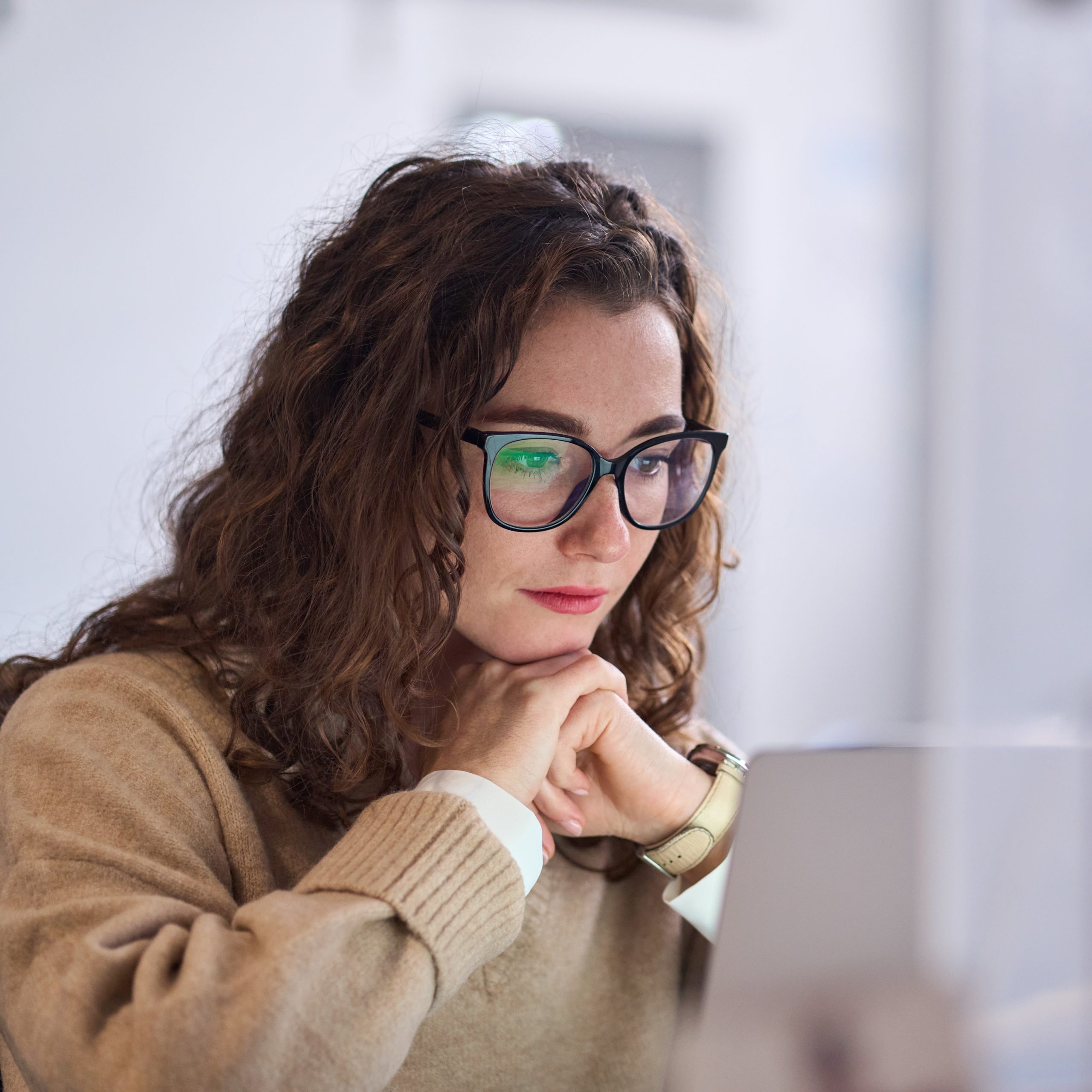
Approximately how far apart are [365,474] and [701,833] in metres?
0.46

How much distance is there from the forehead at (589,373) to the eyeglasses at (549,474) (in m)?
0.03

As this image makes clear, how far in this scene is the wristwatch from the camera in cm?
101

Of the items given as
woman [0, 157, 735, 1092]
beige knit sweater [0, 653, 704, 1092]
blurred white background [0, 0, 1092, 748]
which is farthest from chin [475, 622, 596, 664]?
blurred white background [0, 0, 1092, 748]

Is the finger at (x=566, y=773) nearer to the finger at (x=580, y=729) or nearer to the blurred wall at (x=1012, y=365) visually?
the finger at (x=580, y=729)

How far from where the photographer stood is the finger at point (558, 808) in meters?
0.96

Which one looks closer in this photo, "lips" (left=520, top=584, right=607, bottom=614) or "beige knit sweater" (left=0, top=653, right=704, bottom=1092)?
"beige knit sweater" (left=0, top=653, right=704, bottom=1092)

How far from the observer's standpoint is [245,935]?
688mm

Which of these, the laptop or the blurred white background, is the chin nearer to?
the laptop

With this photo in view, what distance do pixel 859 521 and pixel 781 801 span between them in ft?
8.98

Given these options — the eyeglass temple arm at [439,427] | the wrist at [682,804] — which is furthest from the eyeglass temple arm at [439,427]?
the wrist at [682,804]

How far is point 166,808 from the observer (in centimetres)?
83

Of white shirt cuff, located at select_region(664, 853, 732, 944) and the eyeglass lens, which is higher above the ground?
the eyeglass lens

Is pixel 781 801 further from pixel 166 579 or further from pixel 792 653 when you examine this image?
pixel 792 653

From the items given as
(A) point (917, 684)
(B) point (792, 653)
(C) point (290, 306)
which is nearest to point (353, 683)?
(C) point (290, 306)
